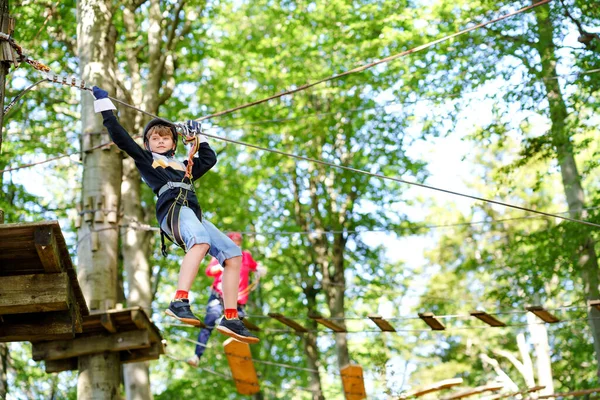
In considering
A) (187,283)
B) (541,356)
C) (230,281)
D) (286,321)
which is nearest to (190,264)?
(187,283)

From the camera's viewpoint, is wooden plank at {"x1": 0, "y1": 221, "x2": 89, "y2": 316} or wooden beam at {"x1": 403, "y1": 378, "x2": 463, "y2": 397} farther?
wooden beam at {"x1": 403, "y1": 378, "x2": 463, "y2": 397}

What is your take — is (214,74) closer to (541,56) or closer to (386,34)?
(386,34)

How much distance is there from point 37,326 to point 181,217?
1459 millimetres

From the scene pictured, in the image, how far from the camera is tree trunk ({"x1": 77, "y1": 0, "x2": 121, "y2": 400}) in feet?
27.6

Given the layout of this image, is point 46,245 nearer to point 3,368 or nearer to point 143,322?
point 143,322

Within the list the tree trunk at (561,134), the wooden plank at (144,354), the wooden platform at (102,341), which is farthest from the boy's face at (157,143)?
the tree trunk at (561,134)

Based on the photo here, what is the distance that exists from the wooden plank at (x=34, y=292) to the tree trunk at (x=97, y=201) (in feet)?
9.77

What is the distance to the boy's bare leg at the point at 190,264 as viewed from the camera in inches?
214

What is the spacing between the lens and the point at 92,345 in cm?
842

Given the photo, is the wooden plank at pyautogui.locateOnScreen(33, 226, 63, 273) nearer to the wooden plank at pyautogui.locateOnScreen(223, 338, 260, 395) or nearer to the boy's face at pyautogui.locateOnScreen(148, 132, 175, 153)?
the boy's face at pyautogui.locateOnScreen(148, 132, 175, 153)

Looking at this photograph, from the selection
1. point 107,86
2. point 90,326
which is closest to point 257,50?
point 107,86

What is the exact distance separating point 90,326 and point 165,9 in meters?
7.79

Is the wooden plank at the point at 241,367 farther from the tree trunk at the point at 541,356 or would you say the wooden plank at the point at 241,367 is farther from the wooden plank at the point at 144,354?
the tree trunk at the point at 541,356

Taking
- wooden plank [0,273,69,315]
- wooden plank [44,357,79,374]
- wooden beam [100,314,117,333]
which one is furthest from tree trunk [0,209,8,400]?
wooden plank [0,273,69,315]
